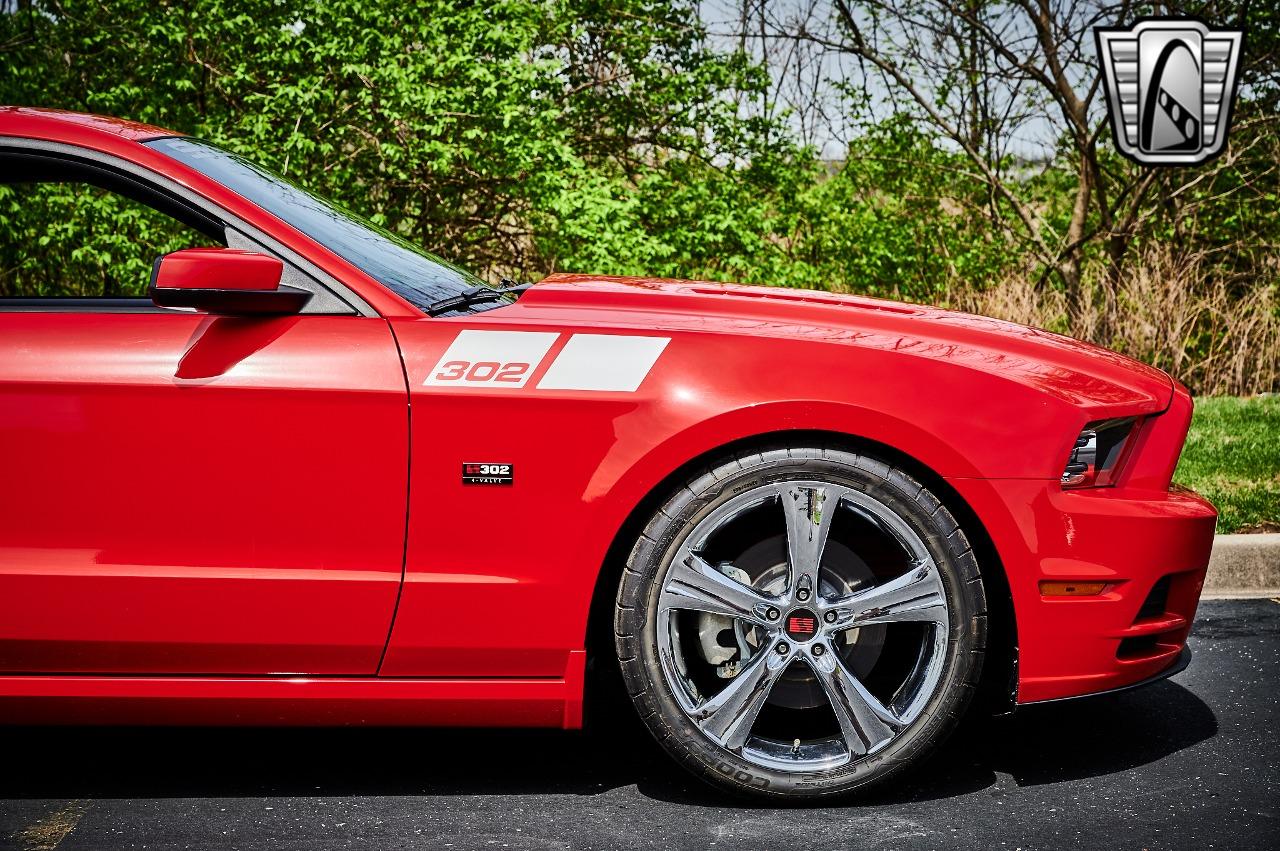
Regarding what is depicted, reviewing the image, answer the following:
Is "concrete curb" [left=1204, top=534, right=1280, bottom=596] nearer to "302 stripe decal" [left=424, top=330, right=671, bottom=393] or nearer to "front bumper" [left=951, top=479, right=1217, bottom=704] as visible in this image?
"front bumper" [left=951, top=479, right=1217, bottom=704]

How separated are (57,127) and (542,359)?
131 cm

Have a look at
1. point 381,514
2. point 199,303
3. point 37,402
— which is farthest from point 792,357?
point 37,402

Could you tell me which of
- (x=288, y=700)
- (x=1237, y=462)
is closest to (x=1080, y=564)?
(x=288, y=700)

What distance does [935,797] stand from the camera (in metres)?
3.12

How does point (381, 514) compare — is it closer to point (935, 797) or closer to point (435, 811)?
point (435, 811)

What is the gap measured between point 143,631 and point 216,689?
0.69ft

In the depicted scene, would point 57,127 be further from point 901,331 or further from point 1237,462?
point 1237,462

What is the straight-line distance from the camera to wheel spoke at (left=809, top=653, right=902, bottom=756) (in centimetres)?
298

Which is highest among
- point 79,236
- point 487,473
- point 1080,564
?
point 487,473

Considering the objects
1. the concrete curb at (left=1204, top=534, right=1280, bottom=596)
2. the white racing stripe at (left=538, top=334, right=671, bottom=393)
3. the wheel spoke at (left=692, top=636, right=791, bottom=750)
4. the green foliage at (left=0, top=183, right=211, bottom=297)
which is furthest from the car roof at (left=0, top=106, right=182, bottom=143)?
the green foliage at (left=0, top=183, right=211, bottom=297)

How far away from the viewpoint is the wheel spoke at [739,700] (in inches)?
117

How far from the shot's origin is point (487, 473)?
9.50 feet

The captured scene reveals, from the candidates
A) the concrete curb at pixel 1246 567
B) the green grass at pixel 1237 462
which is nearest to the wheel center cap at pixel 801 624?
the concrete curb at pixel 1246 567

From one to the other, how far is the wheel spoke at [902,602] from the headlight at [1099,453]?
0.38m
